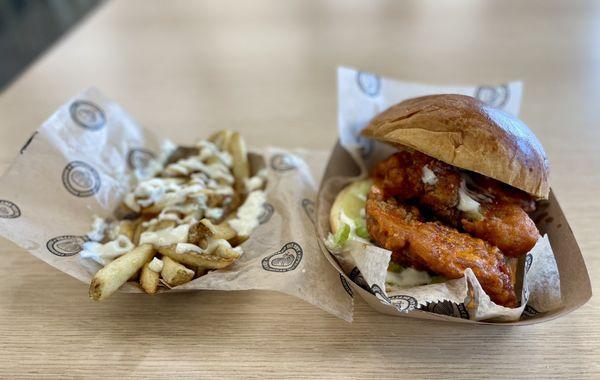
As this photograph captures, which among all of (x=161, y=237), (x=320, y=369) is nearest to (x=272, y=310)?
(x=320, y=369)

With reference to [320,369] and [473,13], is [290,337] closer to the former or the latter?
[320,369]

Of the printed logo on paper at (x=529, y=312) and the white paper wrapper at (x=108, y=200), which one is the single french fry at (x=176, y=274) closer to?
the white paper wrapper at (x=108, y=200)

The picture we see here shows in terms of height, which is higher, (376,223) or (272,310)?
(376,223)

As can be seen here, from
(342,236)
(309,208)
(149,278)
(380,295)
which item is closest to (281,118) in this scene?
(309,208)

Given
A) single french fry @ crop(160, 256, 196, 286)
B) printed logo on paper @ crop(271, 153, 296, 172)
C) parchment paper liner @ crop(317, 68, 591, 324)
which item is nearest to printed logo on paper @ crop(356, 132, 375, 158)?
parchment paper liner @ crop(317, 68, 591, 324)

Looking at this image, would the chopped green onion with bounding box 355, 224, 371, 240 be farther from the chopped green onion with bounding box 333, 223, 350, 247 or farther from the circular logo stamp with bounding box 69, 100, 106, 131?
the circular logo stamp with bounding box 69, 100, 106, 131

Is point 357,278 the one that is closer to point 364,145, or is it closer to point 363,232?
point 363,232

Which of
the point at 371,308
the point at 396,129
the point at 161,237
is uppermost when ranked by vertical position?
the point at 396,129
